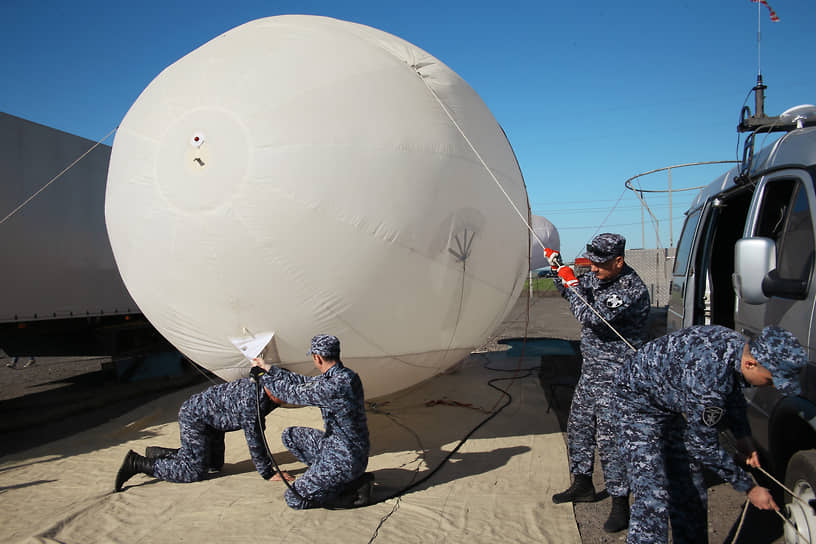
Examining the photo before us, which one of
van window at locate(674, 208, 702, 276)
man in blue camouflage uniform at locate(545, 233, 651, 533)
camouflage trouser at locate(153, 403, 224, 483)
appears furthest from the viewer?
van window at locate(674, 208, 702, 276)

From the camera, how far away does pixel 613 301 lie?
12.3ft

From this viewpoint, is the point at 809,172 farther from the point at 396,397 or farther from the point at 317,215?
the point at 396,397

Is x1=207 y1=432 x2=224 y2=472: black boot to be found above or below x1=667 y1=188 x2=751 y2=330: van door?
below

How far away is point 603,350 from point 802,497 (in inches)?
58.3

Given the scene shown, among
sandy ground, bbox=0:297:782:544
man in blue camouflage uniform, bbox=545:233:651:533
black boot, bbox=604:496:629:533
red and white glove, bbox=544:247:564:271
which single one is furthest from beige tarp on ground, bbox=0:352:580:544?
red and white glove, bbox=544:247:564:271

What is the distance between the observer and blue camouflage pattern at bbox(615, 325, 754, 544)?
2.51 meters

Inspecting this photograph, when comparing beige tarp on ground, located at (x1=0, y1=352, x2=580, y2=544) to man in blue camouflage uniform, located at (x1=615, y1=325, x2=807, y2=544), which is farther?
beige tarp on ground, located at (x1=0, y1=352, x2=580, y2=544)

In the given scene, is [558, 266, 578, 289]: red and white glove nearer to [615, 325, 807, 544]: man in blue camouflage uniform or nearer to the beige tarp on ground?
[615, 325, 807, 544]: man in blue camouflage uniform

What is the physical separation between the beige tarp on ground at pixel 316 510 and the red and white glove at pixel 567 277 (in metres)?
1.69

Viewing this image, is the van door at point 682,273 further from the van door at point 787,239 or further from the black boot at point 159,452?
the black boot at point 159,452

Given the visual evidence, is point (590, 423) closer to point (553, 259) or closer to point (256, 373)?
point (553, 259)

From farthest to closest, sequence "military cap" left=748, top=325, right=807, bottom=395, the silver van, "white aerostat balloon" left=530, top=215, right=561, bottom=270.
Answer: "white aerostat balloon" left=530, top=215, right=561, bottom=270, the silver van, "military cap" left=748, top=325, right=807, bottom=395

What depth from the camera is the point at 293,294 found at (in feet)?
13.2

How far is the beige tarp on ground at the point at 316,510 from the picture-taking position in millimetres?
3602
